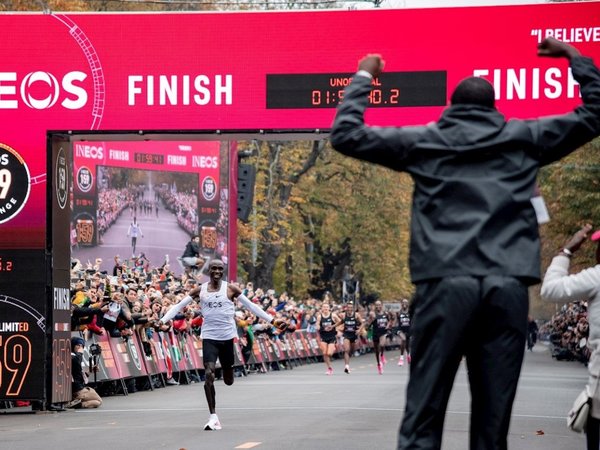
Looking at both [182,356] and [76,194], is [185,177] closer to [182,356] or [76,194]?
[76,194]

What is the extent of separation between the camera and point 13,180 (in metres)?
19.9

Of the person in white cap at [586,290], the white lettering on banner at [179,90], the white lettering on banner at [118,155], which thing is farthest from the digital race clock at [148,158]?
the person in white cap at [586,290]

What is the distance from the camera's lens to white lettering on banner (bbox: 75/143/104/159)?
41312 millimetres

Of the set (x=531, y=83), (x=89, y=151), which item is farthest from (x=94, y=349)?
(x=89, y=151)

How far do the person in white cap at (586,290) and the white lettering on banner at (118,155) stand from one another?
111ft

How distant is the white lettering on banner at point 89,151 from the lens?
41.3 m

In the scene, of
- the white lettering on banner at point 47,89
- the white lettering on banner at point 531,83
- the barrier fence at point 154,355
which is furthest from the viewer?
the barrier fence at point 154,355

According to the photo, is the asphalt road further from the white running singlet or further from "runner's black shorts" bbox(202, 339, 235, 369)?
the white running singlet

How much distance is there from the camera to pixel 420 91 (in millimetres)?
18234

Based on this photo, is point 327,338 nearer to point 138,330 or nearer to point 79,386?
point 138,330

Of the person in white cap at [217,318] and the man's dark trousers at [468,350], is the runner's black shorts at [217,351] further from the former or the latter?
the man's dark trousers at [468,350]

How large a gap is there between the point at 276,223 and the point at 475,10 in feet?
134

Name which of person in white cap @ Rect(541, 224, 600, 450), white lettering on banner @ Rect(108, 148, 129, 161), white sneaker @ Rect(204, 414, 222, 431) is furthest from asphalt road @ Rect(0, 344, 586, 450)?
white lettering on banner @ Rect(108, 148, 129, 161)

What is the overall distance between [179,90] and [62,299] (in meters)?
3.54
